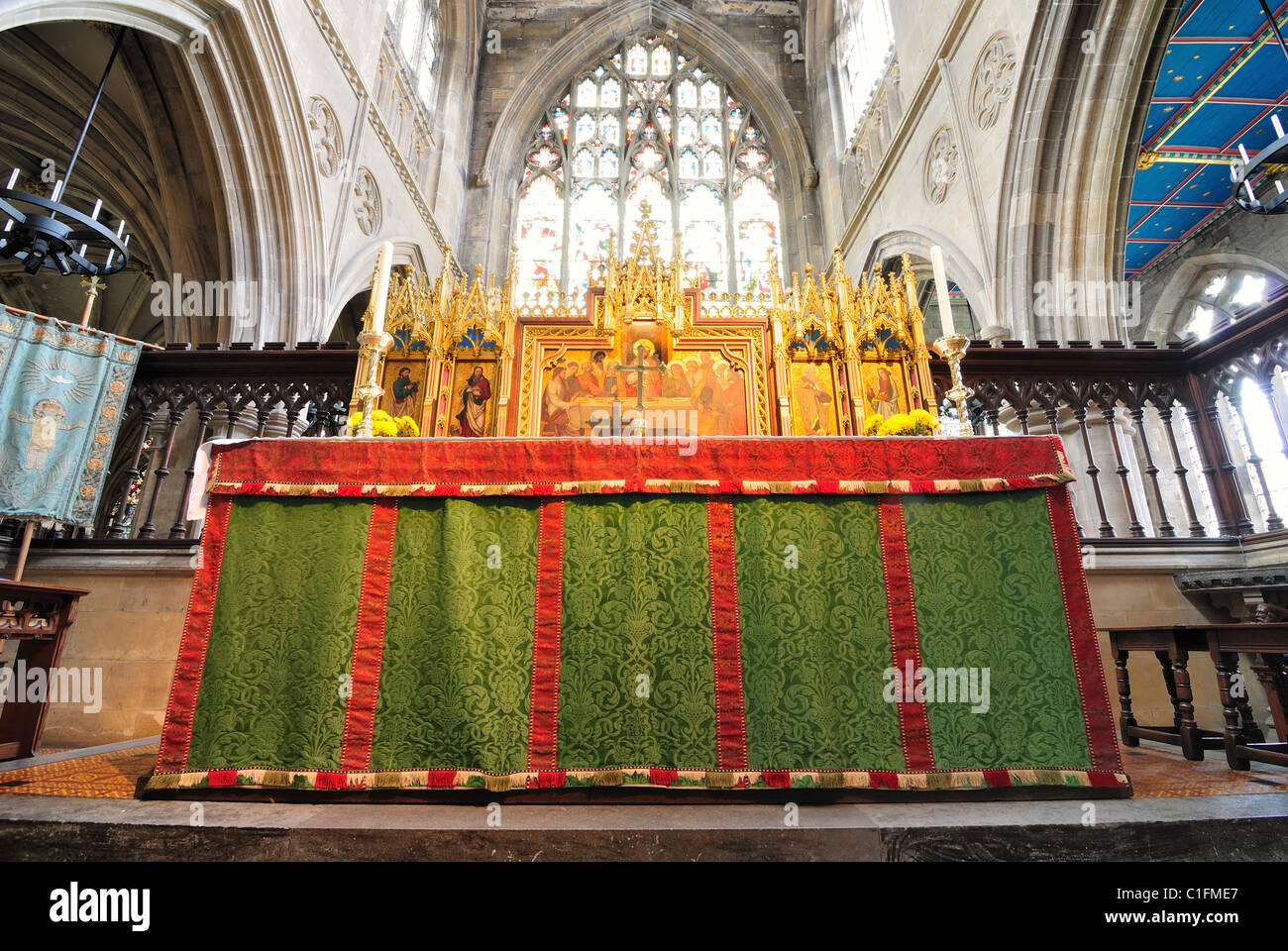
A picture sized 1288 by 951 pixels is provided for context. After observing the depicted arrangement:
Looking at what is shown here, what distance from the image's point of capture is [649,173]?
490 inches

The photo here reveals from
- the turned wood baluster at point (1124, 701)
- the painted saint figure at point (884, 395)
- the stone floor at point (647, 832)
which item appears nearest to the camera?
the stone floor at point (647, 832)

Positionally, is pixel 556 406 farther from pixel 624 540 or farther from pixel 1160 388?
pixel 1160 388

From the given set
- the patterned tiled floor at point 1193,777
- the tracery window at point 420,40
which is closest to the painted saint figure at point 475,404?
the patterned tiled floor at point 1193,777

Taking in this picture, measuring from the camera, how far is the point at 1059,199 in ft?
20.2

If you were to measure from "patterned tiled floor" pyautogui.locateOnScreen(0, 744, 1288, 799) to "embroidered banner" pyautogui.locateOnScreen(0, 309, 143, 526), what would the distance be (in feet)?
5.23

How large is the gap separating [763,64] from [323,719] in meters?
14.8

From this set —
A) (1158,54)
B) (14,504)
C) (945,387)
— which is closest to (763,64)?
(1158,54)

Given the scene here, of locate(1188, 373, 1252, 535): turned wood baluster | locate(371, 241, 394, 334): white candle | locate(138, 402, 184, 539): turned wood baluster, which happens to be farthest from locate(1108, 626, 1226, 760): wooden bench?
locate(138, 402, 184, 539): turned wood baluster

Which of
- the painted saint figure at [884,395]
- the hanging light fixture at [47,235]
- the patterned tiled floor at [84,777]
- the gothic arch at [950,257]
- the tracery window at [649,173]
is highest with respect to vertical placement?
the tracery window at [649,173]

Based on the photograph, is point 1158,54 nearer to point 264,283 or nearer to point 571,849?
point 571,849

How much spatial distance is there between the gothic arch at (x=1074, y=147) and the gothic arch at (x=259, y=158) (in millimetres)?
Answer: 7228

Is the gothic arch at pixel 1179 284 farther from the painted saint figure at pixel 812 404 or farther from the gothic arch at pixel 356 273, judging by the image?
the gothic arch at pixel 356 273

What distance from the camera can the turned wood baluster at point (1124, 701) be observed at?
9.13ft

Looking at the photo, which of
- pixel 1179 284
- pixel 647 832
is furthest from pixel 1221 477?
pixel 1179 284
